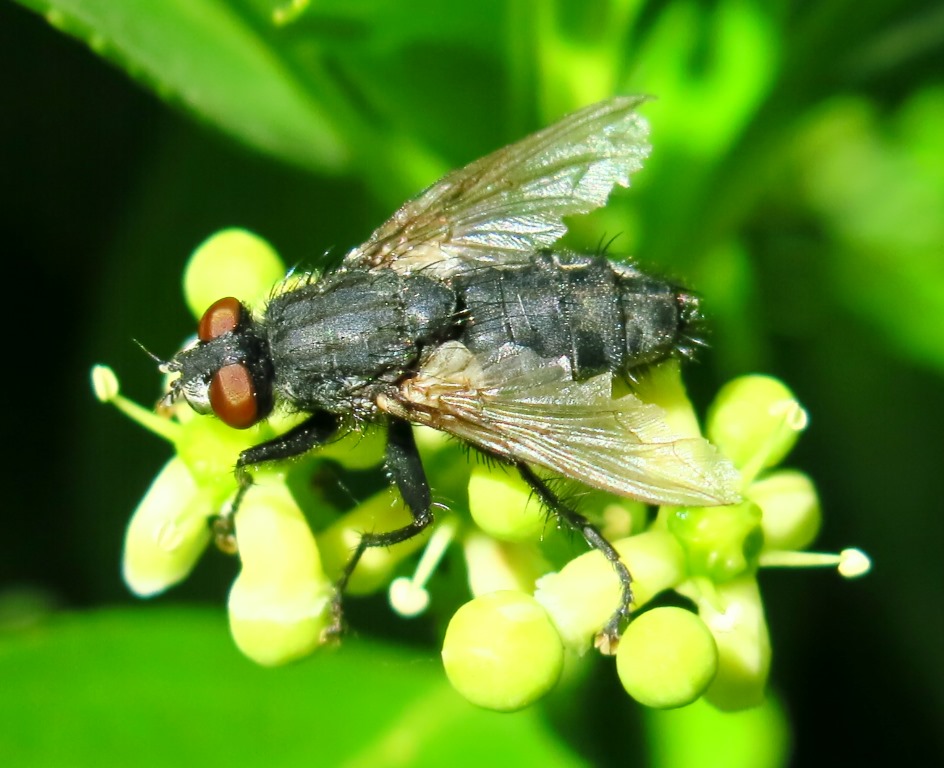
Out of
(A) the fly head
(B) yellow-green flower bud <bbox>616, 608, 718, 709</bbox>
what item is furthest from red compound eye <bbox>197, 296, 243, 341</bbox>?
(B) yellow-green flower bud <bbox>616, 608, 718, 709</bbox>

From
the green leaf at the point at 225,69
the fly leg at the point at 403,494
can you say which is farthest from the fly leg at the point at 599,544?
the green leaf at the point at 225,69

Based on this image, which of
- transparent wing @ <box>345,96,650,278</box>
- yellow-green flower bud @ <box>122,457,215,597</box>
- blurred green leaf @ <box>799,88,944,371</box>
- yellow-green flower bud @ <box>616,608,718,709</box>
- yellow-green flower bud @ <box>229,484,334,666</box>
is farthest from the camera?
blurred green leaf @ <box>799,88,944,371</box>

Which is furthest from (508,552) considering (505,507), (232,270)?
(232,270)

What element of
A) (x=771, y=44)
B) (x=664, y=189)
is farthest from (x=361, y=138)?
(x=771, y=44)

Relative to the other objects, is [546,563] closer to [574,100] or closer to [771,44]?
[574,100]

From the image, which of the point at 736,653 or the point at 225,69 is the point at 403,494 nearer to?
the point at 736,653

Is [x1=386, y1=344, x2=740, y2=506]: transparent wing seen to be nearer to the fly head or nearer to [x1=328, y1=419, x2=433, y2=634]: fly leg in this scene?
[x1=328, y1=419, x2=433, y2=634]: fly leg
